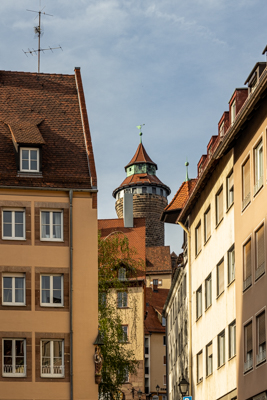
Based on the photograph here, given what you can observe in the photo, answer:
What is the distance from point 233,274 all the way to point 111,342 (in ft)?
42.8

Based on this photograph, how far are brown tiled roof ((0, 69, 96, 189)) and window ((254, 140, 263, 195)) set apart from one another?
9.24 meters

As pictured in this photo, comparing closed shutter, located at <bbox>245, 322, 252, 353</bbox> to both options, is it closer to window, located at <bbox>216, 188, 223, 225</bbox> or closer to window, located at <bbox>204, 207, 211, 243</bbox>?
window, located at <bbox>216, 188, 223, 225</bbox>

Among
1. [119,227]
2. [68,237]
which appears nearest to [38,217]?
[68,237]

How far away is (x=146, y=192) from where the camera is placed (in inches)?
5906

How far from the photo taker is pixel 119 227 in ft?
341

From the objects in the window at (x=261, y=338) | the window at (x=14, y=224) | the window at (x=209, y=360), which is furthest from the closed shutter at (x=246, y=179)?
the window at (x=14, y=224)

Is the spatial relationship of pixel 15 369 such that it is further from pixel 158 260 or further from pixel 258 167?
pixel 158 260

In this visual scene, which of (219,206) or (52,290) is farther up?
(219,206)

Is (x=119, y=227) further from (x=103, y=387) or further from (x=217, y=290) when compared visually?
(x=217, y=290)

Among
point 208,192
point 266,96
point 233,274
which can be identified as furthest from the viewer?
point 208,192

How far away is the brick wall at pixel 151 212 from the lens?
466ft

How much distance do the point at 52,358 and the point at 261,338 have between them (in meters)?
10.1

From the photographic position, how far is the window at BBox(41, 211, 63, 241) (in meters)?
35.2

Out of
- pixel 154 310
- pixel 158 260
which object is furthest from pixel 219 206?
pixel 158 260
